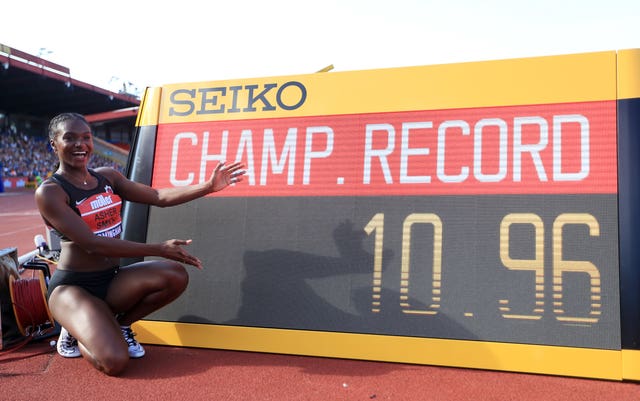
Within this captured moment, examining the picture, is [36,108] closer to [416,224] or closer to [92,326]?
[92,326]

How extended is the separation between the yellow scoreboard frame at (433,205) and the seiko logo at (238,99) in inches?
0.5

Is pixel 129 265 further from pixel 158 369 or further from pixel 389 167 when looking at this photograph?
pixel 389 167

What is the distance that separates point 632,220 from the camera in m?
2.59

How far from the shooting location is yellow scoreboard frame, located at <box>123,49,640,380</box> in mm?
2652

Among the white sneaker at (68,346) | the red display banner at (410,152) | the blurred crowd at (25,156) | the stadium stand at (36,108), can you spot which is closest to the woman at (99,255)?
the white sneaker at (68,346)

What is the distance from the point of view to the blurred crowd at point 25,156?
29156mm

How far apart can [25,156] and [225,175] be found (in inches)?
1410

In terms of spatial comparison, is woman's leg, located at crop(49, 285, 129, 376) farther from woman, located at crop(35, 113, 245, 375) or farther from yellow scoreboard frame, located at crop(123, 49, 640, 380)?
yellow scoreboard frame, located at crop(123, 49, 640, 380)

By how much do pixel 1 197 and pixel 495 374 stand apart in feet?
83.6

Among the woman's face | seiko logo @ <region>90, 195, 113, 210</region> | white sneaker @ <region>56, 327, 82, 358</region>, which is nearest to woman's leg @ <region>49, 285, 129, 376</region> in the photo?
white sneaker @ <region>56, 327, 82, 358</region>

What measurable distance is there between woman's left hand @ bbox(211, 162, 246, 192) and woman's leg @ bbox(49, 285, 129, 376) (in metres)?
1.02

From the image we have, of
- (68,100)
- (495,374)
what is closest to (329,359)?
(495,374)

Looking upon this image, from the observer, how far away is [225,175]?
123 inches

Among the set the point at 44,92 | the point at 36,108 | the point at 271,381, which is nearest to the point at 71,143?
the point at 271,381
